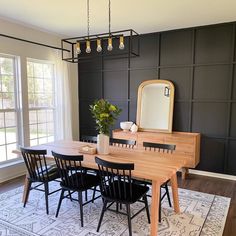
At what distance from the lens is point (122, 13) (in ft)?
11.6

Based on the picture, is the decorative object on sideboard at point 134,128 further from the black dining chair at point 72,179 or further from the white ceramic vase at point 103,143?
the black dining chair at point 72,179

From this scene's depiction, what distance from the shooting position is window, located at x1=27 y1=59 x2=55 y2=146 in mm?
4488

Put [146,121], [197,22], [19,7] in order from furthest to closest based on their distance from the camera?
[146,121] < [197,22] < [19,7]

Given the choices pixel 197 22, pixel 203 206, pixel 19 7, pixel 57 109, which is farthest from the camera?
pixel 57 109

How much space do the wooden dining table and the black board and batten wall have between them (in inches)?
66.9

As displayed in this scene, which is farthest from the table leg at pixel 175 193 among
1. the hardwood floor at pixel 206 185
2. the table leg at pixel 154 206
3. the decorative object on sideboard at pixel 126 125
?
the decorative object on sideboard at pixel 126 125

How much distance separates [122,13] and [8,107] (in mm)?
2555

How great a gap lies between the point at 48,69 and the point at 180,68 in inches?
107

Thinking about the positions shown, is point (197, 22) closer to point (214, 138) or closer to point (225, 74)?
point (225, 74)

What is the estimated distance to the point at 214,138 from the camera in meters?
4.18

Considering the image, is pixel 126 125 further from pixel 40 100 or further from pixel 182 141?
pixel 40 100

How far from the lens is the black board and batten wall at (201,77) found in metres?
4.01

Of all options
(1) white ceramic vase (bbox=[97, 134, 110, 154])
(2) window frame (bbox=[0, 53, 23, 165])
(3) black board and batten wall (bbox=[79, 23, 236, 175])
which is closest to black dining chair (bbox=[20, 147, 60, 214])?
(1) white ceramic vase (bbox=[97, 134, 110, 154])

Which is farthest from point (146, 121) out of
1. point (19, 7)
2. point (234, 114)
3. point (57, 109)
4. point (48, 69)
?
point (19, 7)
